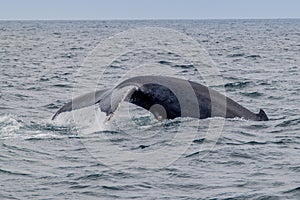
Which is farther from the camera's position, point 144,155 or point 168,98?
point 168,98

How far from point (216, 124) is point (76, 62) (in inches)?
945

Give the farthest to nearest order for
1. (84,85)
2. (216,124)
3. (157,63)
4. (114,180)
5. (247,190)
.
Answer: (157,63) → (84,85) → (216,124) → (114,180) → (247,190)

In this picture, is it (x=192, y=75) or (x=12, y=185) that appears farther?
(x=192, y=75)

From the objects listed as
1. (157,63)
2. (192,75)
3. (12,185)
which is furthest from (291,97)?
(157,63)

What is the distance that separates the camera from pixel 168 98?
10.5 metres

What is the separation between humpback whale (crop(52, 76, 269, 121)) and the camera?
1003 centimetres

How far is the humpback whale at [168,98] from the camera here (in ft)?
32.9

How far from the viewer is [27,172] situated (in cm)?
924

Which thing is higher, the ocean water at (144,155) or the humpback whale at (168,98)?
the humpback whale at (168,98)

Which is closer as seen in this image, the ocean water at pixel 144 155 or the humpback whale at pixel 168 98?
the ocean water at pixel 144 155

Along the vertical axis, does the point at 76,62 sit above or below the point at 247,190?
below

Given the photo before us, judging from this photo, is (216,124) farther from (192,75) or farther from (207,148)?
(192,75)

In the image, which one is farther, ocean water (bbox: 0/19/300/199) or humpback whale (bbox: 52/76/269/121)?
humpback whale (bbox: 52/76/269/121)

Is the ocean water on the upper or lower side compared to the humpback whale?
lower
